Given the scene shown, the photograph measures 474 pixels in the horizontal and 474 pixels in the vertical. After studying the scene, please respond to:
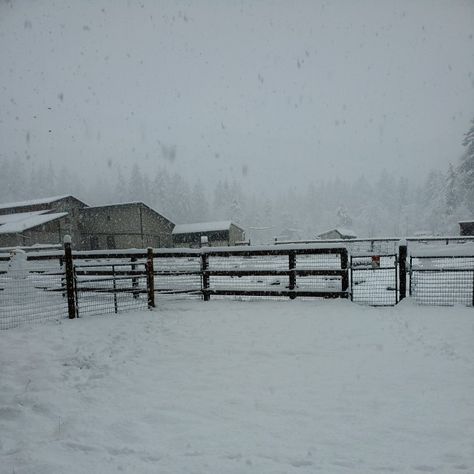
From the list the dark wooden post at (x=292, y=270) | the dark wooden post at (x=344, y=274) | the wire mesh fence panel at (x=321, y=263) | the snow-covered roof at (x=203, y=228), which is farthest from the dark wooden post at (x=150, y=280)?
the snow-covered roof at (x=203, y=228)

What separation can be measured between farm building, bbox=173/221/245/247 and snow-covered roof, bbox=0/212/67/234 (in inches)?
662

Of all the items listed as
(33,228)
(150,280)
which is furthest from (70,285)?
(33,228)

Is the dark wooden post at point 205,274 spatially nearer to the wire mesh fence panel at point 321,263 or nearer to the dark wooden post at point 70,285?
the wire mesh fence panel at point 321,263

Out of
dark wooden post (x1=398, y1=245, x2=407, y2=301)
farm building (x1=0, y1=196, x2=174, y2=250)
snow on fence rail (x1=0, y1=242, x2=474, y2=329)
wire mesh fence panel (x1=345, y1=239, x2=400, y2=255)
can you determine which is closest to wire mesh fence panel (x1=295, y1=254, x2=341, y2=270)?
snow on fence rail (x1=0, y1=242, x2=474, y2=329)

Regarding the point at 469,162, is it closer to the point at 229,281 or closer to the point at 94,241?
the point at 229,281

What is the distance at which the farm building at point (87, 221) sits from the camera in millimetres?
34812

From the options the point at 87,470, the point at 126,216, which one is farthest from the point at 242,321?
the point at 126,216

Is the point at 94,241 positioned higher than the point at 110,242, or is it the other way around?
the point at 94,241

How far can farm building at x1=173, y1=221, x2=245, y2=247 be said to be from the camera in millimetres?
45500

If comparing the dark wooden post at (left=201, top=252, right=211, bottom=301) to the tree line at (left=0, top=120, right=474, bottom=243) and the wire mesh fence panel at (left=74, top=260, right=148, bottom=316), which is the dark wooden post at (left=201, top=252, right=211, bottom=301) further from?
the tree line at (left=0, top=120, right=474, bottom=243)

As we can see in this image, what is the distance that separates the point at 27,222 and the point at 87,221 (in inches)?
267

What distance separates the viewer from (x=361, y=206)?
342 ft

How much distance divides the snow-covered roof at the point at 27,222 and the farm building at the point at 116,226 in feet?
11.8

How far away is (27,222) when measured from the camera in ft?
109
